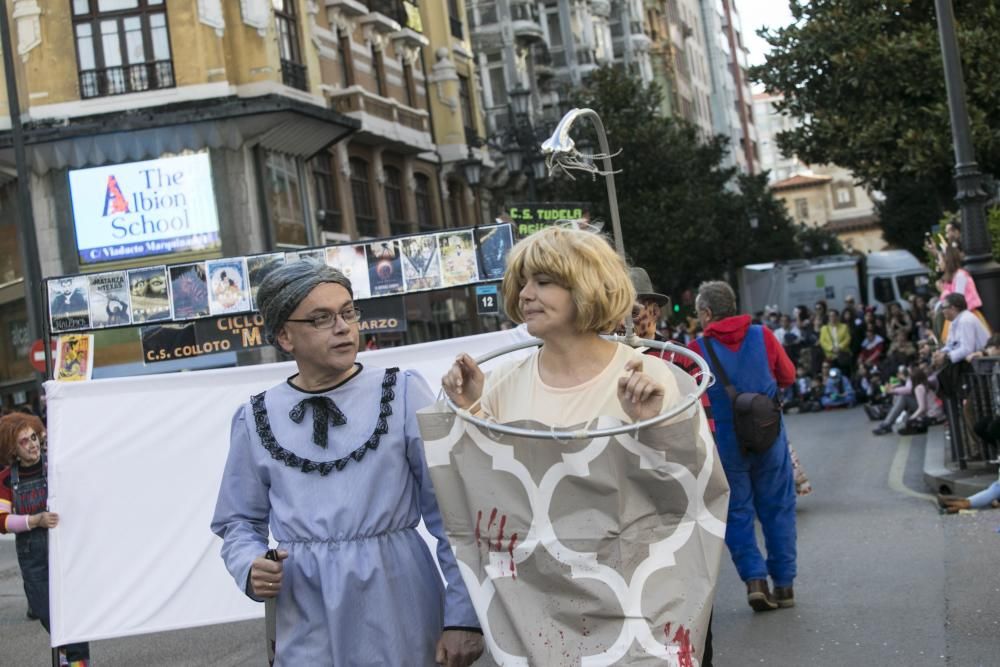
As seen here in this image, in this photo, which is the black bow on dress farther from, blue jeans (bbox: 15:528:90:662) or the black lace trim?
blue jeans (bbox: 15:528:90:662)

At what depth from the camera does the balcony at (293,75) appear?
31609 millimetres

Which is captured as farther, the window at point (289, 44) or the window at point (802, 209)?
the window at point (802, 209)

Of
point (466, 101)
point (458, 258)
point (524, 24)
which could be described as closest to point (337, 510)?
point (458, 258)

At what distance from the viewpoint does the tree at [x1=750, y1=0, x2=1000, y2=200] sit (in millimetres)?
26953

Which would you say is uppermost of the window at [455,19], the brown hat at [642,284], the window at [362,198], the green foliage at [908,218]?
the window at [455,19]

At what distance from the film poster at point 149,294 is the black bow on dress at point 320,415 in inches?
570

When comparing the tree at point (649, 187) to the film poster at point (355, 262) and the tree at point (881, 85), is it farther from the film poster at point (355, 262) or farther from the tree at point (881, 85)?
the film poster at point (355, 262)

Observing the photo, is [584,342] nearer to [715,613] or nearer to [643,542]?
[643,542]

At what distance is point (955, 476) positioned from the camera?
12945 millimetres

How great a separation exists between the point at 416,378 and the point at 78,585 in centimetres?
359

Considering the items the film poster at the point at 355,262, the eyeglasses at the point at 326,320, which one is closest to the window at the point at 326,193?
the film poster at the point at 355,262

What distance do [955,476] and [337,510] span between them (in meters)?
10.1

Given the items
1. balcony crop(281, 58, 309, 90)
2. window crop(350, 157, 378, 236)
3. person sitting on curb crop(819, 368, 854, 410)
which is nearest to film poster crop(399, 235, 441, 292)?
person sitting on curb crop(819, 368, 854, 410)

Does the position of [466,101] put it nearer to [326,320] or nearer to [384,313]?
[384,313]
